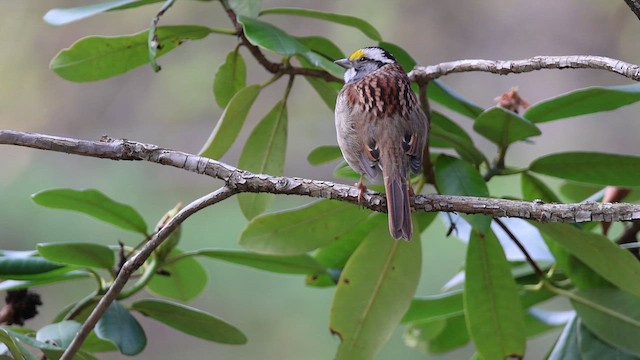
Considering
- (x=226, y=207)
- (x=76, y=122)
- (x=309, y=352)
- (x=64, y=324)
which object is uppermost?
(x=76, y=122)

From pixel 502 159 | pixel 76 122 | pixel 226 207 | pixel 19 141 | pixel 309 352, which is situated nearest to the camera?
pixel 19 141

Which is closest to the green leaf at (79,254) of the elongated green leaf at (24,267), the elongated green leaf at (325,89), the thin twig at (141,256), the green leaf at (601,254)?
the elongated green leaf at (24,267)

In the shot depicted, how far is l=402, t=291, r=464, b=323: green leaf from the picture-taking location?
1933mm

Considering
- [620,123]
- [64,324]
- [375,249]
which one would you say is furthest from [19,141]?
[620,123]

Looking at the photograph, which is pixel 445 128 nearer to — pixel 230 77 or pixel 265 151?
pixel 265 151

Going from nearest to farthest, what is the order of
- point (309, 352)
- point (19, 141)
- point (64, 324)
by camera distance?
point (19, 141) < point (64, 324) < point (309, 352)

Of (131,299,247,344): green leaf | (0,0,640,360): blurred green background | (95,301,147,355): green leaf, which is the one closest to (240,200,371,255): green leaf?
(131,299,247,344): green leaf

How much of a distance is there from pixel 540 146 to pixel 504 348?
115 inches

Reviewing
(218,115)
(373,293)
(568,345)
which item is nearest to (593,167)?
(568,345)

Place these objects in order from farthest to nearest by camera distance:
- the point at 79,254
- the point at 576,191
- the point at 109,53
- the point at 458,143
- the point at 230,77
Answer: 1. the point at 576,191
2. the point at 230,77
3. the point at 109,53
4. the point at 458,143
5. the point at 79,254

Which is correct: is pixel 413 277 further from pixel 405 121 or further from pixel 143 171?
pixel 143 171

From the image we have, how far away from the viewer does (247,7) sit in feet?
5.78

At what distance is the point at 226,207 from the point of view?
4.17 metres

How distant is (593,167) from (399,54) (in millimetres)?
451
